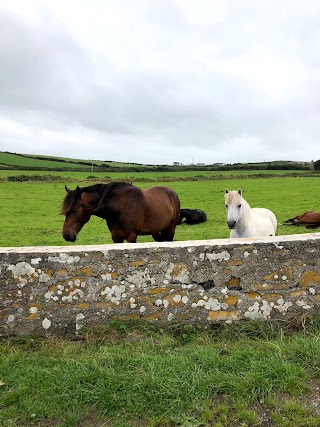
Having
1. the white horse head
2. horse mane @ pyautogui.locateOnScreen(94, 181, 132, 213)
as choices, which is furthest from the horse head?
the white horse head

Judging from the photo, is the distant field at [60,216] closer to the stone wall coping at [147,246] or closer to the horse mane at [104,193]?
the horse mane at [104,193]

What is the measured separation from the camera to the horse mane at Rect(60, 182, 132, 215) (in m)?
7.04

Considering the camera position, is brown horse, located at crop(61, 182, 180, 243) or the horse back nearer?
brown horse, located at crop(61, 182, 180, 243)

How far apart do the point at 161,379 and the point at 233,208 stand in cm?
530

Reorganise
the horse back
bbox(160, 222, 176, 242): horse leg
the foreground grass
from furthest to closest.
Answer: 1. bbox(160, 222, 176, 242): horse leg
2. the horse back
3. the foreground grass

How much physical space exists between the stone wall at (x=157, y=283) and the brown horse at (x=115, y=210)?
10.5 feet

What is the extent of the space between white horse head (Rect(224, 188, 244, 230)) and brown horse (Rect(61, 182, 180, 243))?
1896mm

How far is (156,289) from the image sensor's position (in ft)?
13.0

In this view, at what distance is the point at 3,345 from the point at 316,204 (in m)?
21.3

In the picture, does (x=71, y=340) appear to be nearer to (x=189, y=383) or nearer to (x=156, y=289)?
(x=156, y=289)

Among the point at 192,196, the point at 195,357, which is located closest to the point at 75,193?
the point at 195,357

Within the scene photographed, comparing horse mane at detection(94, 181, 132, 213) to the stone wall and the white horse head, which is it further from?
the stone wall

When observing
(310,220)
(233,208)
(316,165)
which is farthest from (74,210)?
(316,165)

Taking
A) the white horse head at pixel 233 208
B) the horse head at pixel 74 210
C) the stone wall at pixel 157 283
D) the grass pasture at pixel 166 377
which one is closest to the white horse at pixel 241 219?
the white horse head at pixel 233 208
